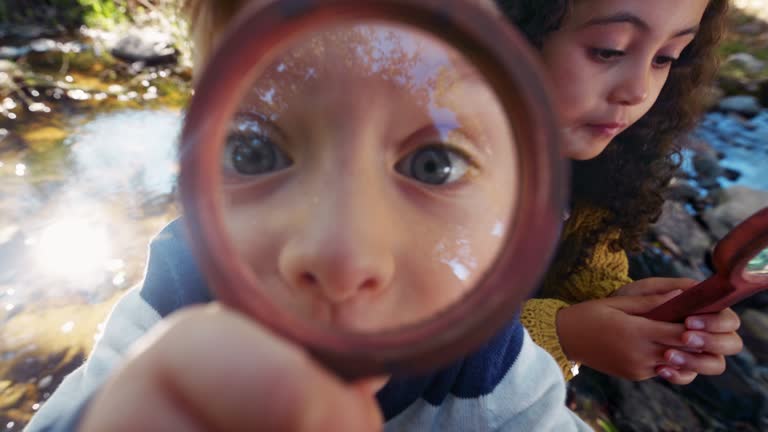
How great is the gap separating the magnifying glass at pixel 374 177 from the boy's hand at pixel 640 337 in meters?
1.26

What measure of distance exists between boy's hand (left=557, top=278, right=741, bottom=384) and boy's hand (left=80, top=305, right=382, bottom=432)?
157 cm

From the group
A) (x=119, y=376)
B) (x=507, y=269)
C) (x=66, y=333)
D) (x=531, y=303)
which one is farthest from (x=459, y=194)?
(x=66, y=333)

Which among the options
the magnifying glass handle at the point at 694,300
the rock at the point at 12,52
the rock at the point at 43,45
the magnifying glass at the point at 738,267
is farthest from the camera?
the rock at the point at 43,45

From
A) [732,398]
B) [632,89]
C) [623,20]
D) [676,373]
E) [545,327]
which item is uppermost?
[623,20]

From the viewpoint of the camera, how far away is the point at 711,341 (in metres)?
1.59

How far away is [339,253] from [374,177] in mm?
137

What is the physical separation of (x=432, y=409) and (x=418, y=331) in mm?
839

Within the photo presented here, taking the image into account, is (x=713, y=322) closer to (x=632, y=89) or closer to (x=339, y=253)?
(x=632, y=89)

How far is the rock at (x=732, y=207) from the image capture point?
3418mm

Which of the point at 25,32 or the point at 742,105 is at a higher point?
the point at 742,105

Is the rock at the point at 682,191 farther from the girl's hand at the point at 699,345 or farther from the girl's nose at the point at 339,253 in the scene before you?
the girl's nose at the point at 339,253

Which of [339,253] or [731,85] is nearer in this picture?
[339,253]

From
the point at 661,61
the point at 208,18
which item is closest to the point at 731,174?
the point at 661,61

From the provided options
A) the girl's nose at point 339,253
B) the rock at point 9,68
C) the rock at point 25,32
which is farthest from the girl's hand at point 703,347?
the rock at point 25,32
